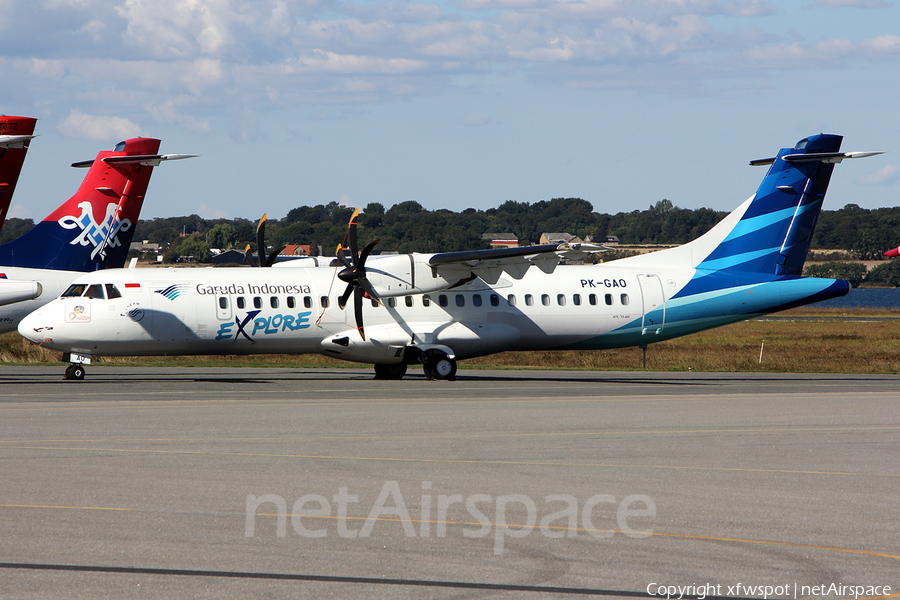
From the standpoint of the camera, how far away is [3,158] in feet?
72.0

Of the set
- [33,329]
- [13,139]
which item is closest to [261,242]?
[33,329]

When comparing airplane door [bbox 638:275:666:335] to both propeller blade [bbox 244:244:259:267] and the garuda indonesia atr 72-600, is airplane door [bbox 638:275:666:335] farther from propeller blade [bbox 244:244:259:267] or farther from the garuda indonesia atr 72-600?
propeller blade [bbox 244:244:259:267]

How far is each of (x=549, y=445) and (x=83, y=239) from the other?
19.2m

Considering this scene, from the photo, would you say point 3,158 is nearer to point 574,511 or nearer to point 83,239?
point 83,239

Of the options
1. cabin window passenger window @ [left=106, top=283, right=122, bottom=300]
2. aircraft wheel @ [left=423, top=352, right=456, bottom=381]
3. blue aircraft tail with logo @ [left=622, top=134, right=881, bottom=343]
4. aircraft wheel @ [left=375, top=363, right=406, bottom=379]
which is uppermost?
blue aircraft tail with logo @ [left=622, top=134, right=881, bottom=343]

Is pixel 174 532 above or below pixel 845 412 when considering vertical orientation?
below

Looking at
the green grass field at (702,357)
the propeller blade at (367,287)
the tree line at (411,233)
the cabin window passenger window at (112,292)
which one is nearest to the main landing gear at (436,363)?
the propeller blade at (367,287)

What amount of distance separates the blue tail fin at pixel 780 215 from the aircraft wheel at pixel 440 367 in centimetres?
874

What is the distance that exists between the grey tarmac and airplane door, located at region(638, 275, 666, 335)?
882 cm

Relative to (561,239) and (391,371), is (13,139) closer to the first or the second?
(391,371)

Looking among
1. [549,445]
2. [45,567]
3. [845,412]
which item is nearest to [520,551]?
[45,567]

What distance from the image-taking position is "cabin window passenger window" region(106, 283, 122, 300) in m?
25.2

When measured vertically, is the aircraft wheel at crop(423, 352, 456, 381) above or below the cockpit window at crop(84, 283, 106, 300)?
above

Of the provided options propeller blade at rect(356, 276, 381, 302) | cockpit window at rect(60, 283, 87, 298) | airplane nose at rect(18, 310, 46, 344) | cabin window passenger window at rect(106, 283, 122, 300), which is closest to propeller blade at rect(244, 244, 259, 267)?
propeller blade at rect(356, 276, 381, 302)
